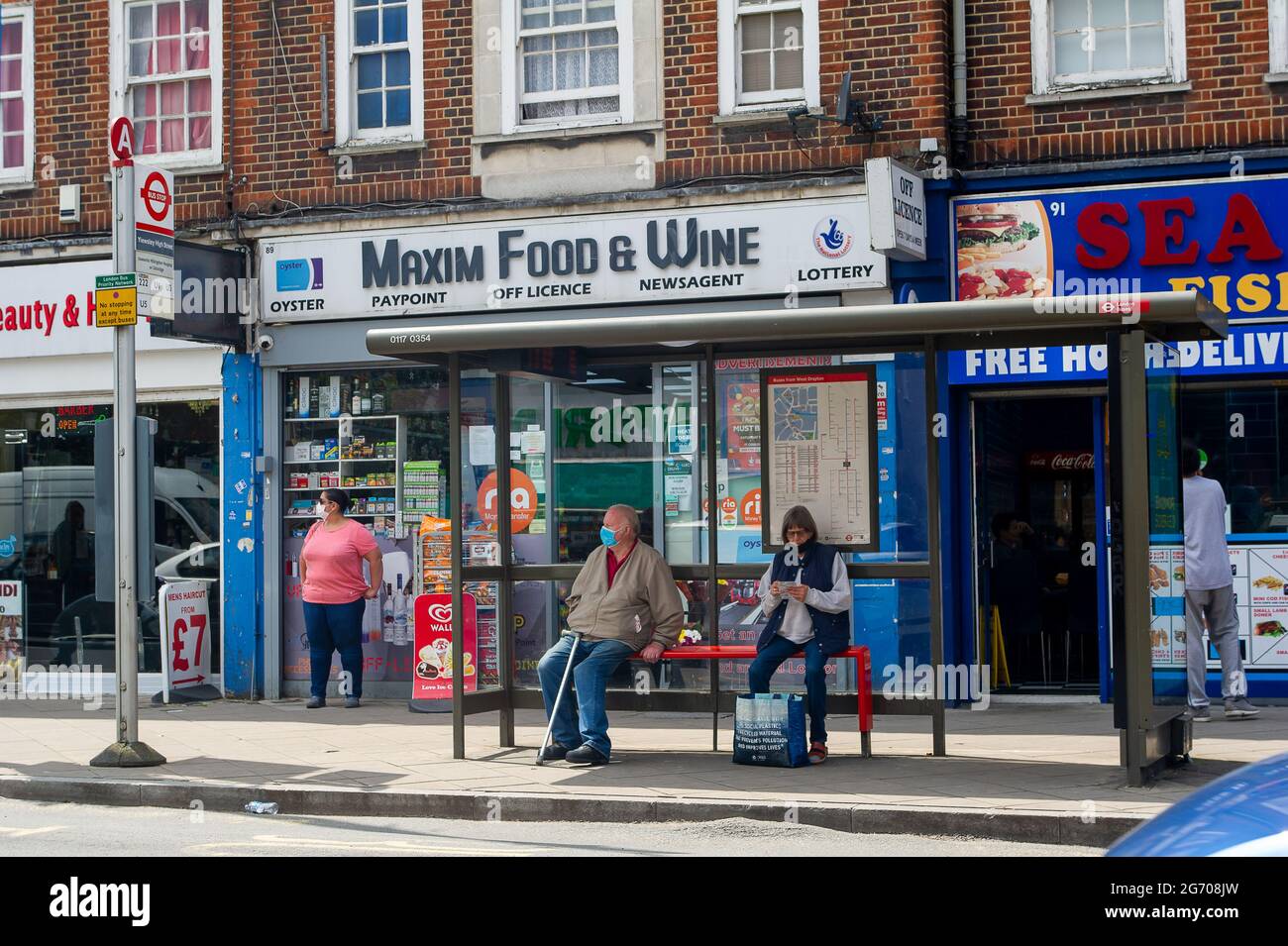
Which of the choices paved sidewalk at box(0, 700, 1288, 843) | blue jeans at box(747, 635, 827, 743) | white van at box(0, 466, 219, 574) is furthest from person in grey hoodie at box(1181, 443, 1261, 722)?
white van at box(0, 466, 219, 574)

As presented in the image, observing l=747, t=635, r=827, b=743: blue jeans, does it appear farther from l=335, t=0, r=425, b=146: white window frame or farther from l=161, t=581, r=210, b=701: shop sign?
l=335, t=0, r=425, b=146: white window frame

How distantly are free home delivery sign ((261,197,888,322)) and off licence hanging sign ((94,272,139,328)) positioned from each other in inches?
169

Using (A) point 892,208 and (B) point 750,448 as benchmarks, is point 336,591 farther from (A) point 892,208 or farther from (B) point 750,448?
(A) point 892,208

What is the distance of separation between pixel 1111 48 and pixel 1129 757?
22.2ft

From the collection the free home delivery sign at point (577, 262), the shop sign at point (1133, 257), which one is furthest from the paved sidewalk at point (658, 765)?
the free home delivery sign at point (577, 262)

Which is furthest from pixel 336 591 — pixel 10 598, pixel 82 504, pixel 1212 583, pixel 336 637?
pixel 1212 583

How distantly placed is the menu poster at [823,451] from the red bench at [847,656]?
2.32ft

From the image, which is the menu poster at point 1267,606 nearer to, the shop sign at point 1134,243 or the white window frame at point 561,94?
the shop sign at point 1134,243

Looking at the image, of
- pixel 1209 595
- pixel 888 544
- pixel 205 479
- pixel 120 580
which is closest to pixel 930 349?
pixel 888 544

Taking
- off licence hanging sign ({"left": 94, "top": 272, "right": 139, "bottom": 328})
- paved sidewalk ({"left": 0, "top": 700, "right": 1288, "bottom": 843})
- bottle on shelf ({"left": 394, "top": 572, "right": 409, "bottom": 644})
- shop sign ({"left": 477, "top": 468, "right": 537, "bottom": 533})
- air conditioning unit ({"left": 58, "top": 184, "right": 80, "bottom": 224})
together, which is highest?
air conditioning unit ({"left": 58, "top": 184, "right": 80, "bottom": 224})

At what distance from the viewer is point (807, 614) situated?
34.7 ft

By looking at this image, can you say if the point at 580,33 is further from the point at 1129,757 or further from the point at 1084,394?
the point at 1129,757

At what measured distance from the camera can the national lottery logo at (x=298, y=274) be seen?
15.0 meters

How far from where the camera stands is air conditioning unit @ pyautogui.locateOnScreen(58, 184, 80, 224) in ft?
52.3
